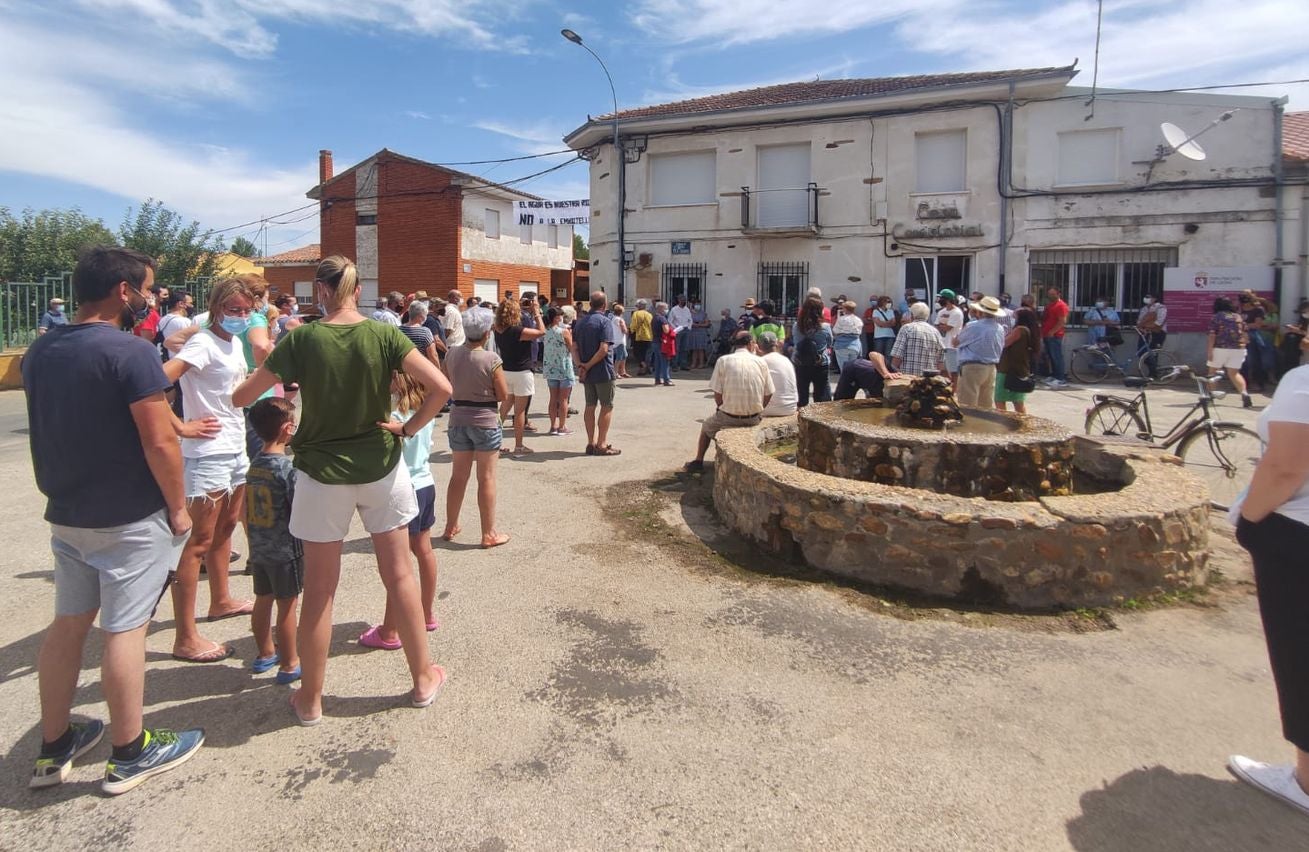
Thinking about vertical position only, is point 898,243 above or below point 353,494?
above

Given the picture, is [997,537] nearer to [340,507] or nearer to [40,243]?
[340,507]

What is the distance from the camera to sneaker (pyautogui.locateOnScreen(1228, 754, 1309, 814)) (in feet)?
8.60

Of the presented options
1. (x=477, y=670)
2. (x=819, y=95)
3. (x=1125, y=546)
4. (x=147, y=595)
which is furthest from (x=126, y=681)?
(x=819, y=95)

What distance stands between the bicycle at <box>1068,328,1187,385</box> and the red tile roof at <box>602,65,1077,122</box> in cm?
599

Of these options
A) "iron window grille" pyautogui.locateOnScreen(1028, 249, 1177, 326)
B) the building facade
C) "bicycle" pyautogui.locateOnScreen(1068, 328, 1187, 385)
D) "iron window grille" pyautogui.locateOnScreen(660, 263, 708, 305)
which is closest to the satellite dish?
the building facade

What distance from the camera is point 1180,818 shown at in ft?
8.46

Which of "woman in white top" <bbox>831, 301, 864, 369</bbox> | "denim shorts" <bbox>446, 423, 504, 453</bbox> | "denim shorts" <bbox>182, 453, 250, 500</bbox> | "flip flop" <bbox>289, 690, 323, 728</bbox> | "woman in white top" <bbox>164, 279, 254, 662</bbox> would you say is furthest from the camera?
"woman in white top" <bbox>831, 301, 864, 369</bbox>

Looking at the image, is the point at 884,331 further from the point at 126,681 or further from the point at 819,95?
the point at 126,681

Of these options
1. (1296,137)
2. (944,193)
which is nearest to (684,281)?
(944,193)

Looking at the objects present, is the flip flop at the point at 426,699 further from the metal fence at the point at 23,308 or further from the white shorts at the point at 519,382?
the metal fence at the point at 23,308

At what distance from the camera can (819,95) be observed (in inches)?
787

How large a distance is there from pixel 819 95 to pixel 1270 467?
64.3ft

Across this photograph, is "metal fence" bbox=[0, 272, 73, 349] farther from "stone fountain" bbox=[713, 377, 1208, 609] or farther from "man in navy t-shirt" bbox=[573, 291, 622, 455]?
"stone fountain" bbox=[713, 377, 1208, 609]

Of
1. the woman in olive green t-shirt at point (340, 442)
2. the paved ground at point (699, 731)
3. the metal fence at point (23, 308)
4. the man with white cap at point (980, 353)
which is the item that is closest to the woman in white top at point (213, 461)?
the paved ground at point (699, 731)
